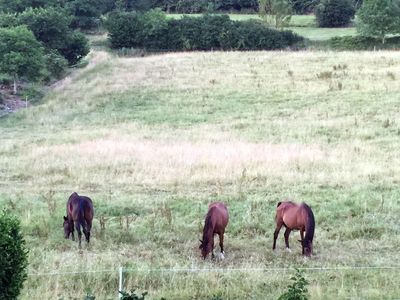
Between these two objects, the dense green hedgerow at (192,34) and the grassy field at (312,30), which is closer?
the dense green hedgerow at (192,34)

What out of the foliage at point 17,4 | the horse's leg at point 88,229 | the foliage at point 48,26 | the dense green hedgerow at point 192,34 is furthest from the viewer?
the foliage at point 17,4

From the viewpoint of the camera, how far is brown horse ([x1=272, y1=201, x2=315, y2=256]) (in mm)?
10713

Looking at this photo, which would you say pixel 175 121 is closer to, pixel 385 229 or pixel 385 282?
pixel 385 229

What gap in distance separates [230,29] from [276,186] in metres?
40.8

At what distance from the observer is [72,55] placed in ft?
156

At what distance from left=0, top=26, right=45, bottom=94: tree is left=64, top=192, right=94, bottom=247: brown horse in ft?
81.6

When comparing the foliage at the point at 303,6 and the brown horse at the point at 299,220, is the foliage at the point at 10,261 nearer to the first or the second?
the brown horse at the point at 299,220

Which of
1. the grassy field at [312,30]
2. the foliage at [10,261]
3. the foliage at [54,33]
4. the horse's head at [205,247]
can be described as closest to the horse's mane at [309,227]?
the horse's head at [205,247]

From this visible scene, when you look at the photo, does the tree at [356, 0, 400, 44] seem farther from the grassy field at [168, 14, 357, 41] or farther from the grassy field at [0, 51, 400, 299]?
the grassy field at [0, 51, 400, 299]

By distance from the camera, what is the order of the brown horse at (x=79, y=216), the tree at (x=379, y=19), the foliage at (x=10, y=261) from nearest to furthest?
the foliage at (x=10, y=261) → the brown horse at (x=79, y=216) → the tree at (x=379, y=19)

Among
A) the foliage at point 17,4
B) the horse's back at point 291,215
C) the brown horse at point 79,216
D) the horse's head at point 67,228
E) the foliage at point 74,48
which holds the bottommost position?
the horse's head at point 67,228

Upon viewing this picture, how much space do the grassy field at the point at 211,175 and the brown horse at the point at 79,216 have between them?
0.35 m

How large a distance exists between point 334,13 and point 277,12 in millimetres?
6267

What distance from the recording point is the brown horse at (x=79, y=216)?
11711 mm
